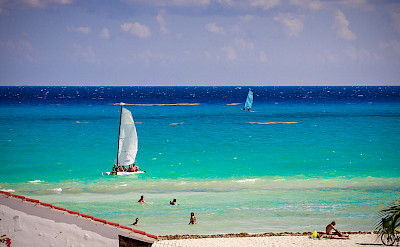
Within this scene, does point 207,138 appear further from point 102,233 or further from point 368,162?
point 102,233

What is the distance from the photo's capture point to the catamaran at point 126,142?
51397 millimetres

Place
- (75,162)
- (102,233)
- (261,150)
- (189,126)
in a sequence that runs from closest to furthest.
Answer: (102,233) < (75,162) < (261,150) < (189,126)

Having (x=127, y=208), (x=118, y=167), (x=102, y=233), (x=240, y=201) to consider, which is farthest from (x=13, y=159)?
(x=102, y=233)

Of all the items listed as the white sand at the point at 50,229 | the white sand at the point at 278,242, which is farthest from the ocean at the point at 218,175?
the white sand at the point at 50,229

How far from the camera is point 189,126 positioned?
104125 mm

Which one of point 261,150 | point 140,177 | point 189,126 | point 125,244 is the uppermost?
point 189,126

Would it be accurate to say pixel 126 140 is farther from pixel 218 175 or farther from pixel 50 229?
pixel 50 229

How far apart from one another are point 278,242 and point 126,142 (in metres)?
28.0

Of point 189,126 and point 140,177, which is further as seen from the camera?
point 189,126

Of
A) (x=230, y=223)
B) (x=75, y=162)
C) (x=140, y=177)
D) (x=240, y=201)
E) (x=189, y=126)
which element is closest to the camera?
(x=230, y=223)

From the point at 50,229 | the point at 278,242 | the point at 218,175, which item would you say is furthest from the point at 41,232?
the point at 218,175

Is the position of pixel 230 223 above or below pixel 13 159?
below

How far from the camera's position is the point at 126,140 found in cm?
5250

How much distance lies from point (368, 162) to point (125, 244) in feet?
167
